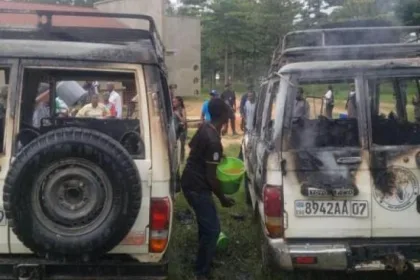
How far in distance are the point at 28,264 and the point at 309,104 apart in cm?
306

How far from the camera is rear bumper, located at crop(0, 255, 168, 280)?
3201mm

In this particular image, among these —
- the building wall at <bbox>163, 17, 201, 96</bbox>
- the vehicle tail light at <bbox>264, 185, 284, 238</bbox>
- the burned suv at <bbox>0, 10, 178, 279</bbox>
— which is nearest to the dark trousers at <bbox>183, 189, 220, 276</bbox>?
the vehicle tail light at <bbox>264, 185, 284, 238</bbox>

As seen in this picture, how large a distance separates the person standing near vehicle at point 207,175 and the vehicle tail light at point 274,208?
2.15ft

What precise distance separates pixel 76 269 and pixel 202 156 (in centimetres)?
166

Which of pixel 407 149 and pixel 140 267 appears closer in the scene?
pixel 140 267

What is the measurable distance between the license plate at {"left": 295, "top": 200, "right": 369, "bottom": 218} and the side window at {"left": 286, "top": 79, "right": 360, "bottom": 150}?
43cm

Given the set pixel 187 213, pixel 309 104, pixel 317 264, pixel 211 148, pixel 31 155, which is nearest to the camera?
pixel 31 155

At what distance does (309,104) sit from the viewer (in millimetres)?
5199

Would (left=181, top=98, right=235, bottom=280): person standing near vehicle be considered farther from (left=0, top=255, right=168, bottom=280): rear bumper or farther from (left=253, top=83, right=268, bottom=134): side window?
(left=253, top=83, right=268, bottom=134): side window

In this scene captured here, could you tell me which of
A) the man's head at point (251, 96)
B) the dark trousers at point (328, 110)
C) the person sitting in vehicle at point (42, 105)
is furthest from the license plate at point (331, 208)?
the man's head at point (251, 96)

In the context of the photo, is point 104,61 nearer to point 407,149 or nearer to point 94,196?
point 94,196

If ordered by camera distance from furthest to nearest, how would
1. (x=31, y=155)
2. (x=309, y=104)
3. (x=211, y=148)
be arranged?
(x=309, y=104) < (x=211, y=148) < (x=31, y=155)

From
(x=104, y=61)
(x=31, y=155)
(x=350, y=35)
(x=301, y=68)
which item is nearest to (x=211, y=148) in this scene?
(x=301, y=68)

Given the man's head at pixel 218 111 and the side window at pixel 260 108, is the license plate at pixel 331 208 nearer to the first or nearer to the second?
the man's head at pixel 218 111
